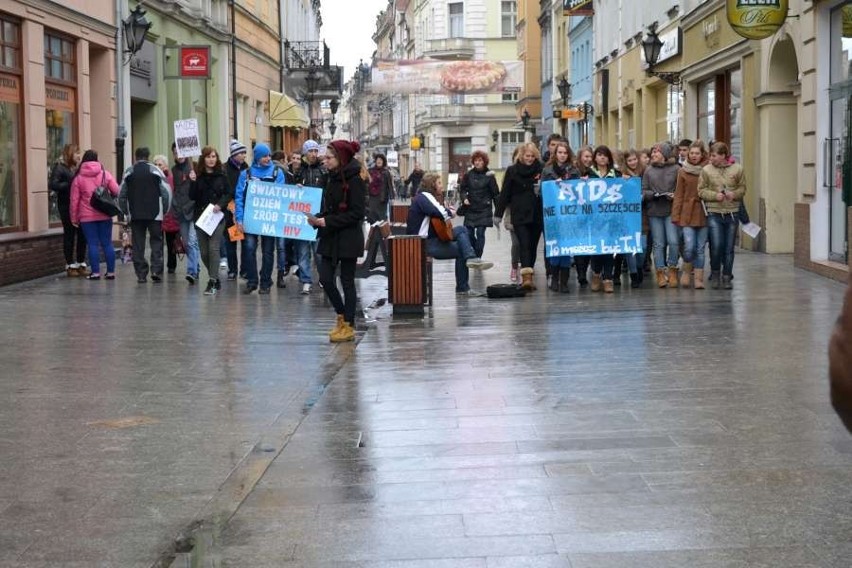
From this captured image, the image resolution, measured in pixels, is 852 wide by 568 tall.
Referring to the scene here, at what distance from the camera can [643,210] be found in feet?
54.3

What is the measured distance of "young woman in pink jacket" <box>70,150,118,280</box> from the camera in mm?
17922

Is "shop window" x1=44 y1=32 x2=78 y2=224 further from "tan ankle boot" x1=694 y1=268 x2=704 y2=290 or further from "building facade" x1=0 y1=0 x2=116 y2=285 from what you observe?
"tan ankle boot" x1=694 y1=268 x2=704 y2=290

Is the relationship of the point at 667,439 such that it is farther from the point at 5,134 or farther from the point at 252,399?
the point at 5,134

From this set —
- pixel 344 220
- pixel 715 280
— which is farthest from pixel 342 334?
pixel 715 280

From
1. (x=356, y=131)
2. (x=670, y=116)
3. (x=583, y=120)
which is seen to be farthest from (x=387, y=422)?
(x=356, y=131)

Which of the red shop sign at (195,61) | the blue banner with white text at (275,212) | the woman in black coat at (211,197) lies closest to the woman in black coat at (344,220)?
the blue banner with white text at (275,212)

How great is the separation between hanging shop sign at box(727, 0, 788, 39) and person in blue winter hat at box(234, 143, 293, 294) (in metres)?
6.21

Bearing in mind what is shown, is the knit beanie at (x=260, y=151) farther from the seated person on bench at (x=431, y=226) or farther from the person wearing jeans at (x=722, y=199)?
the person wearing jeans at (x=722, y=199)

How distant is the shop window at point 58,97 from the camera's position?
19922 millimetres

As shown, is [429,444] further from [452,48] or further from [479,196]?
[452,48]

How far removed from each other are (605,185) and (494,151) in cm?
6794

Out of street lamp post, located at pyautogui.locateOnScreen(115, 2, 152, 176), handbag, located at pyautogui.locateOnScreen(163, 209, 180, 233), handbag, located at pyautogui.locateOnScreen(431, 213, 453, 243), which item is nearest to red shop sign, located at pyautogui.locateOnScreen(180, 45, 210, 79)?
street lamp post, located at pyautogui.locateOnScreen(115, 2, 152, 176)

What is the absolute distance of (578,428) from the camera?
25.0ft

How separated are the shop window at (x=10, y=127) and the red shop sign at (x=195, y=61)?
340 inches
